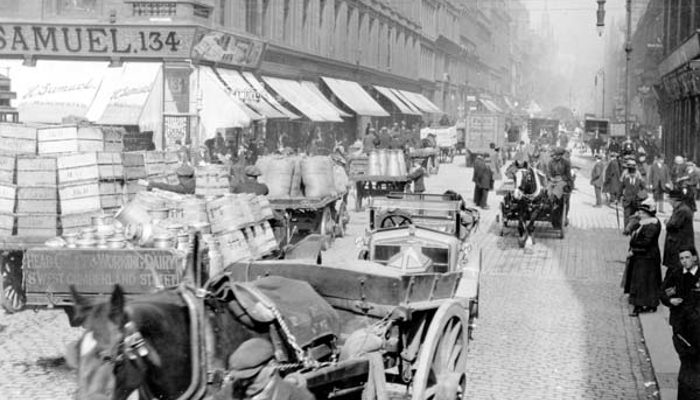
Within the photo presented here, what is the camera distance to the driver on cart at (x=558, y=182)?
1862 centimetres

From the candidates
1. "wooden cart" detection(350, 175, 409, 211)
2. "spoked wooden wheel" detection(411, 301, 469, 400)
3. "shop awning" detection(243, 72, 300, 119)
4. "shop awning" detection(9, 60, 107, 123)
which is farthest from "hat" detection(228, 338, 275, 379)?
"shop awning" detection(243, 72, 300, 119)

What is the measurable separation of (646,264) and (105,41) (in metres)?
18.4

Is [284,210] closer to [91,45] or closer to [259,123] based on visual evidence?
[91,45]

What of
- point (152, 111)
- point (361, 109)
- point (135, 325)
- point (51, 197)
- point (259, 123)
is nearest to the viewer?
point (135, 325)

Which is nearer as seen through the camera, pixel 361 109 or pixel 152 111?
pixel 152 111

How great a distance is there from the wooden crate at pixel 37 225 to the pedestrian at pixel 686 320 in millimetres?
7619

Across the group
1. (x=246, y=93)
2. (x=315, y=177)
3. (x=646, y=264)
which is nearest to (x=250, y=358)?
(x=646, y=264)

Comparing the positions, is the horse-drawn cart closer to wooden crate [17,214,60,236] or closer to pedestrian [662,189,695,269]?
pedestrian [662,189,695,269]

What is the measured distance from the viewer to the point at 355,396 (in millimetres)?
5734

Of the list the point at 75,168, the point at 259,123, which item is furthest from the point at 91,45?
the point at 75,168

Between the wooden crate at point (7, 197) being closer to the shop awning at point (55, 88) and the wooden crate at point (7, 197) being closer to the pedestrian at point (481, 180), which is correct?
the shop awning at point (55, 88)

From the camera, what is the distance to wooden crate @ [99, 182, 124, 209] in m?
12.0

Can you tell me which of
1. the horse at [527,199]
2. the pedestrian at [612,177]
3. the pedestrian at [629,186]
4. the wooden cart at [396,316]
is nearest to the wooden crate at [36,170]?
the wooden cart at [396,316]

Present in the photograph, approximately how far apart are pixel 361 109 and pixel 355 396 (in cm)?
3607
